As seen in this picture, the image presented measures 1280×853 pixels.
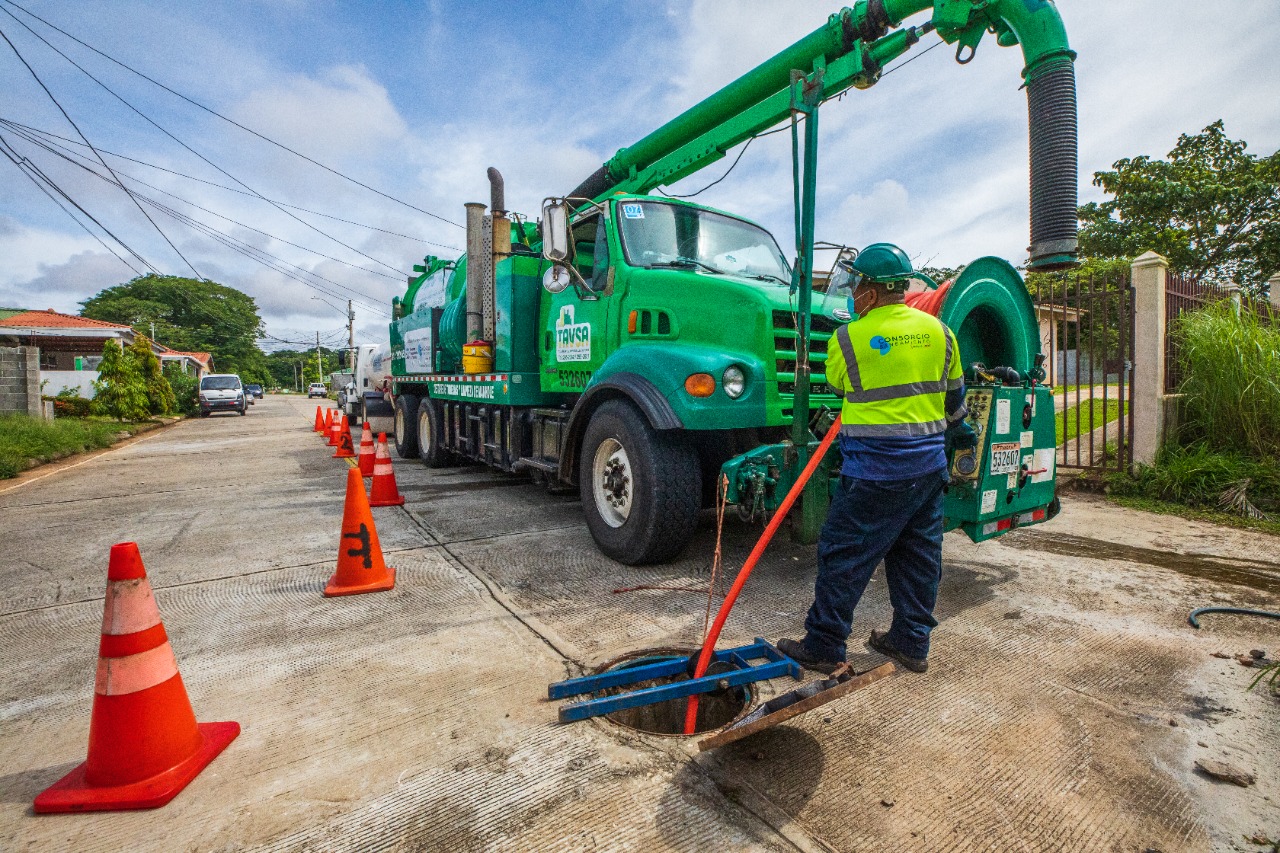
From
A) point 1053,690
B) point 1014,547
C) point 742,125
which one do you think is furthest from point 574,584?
point 742,125

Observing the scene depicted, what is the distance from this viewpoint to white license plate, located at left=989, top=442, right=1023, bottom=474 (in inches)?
125

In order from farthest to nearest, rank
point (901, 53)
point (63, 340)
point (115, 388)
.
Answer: point (63, 340) → point (115, 388) → point (901, 53)

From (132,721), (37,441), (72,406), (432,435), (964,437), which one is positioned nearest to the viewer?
(132,721)

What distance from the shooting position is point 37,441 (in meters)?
9.98

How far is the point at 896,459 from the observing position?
2.41m

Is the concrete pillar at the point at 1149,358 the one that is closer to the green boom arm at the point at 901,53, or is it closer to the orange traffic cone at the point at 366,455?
the green boom arm at the point at 901,53

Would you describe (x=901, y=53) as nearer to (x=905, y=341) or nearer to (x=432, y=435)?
(x=905, y=341)

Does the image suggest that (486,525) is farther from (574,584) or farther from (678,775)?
(678,775)

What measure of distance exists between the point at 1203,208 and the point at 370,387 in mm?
24515

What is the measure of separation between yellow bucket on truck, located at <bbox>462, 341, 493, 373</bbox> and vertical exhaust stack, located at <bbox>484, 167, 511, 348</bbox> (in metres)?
0.09

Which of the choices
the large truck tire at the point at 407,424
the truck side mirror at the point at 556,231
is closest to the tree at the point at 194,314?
the large truck tire at the point at 407,424

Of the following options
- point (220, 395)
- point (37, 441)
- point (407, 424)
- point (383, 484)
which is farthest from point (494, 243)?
point (220, 395)

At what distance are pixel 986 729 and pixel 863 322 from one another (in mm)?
1545

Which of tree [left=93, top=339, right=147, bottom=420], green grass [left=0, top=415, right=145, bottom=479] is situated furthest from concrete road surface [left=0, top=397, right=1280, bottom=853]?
tree [left=93, top=339, right=147, bottom=420]
